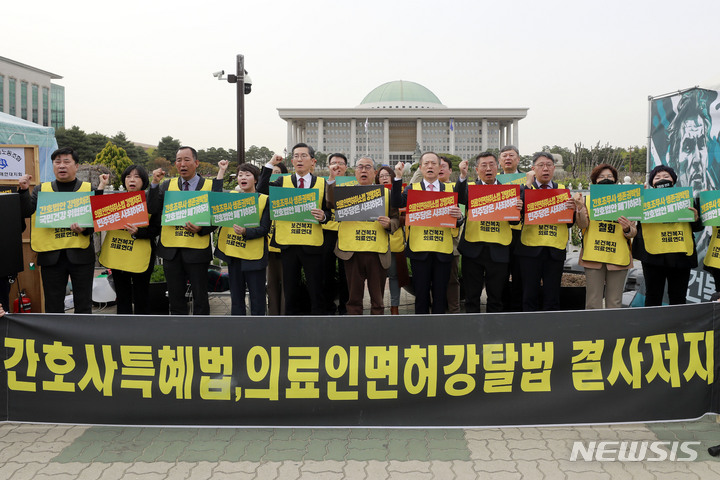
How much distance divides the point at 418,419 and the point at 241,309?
2461mm

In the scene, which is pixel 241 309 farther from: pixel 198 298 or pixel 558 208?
pixel 558 208

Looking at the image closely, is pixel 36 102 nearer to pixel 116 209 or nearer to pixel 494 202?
pixel 116 209

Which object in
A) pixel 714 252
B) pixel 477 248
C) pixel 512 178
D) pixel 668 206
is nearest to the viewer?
pixel 714 252

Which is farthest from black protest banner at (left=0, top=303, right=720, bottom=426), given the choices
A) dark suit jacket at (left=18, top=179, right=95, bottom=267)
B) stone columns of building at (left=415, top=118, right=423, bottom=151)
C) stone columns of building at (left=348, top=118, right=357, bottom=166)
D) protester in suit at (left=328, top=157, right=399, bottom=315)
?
stone columns of building at (left=415, top=118, right=423, bottom=151)

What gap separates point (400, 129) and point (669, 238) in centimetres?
11287

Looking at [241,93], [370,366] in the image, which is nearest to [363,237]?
[370,366]

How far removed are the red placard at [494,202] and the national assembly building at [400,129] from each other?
10218 centimetres

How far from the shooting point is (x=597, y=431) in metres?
3.72

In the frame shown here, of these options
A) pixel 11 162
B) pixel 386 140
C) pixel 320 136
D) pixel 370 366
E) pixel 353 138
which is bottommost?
pixel 370 366

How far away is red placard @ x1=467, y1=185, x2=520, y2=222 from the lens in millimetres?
4977

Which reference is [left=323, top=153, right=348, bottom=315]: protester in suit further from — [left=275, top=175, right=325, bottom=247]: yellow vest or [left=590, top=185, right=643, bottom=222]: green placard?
[left=590, top=185, right=643, bottom=222]: green placard

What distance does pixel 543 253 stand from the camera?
5191 millimetres

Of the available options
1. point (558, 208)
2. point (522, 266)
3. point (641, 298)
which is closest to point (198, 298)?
point (522, 266)

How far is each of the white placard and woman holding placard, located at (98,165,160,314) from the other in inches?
77.7
